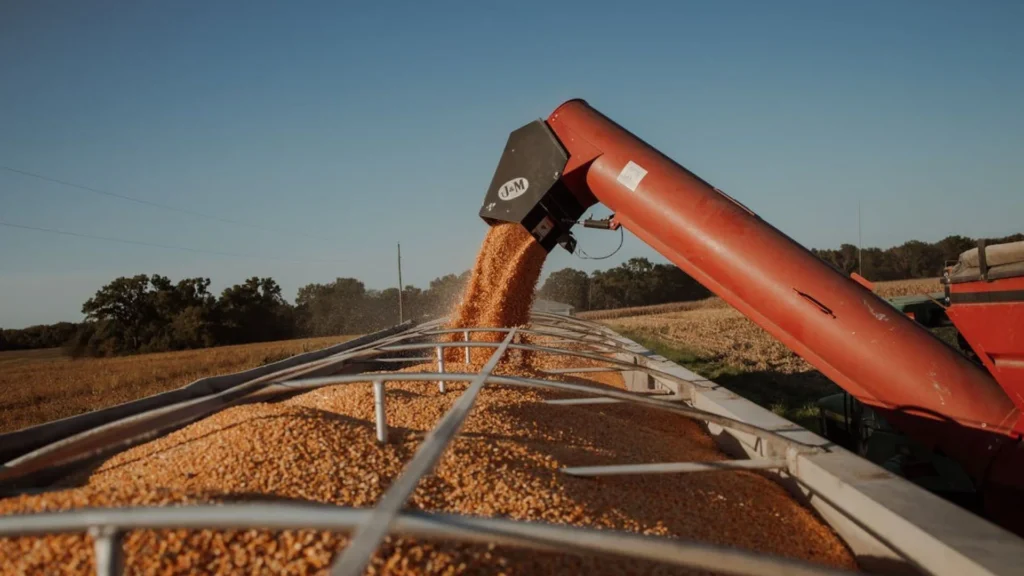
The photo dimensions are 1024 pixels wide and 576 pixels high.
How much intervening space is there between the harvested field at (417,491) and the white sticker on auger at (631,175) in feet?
5.77

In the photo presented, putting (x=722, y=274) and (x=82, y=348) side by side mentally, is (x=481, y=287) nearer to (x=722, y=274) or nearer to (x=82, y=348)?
(x=722, y=274)

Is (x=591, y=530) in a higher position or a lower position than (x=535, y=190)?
lower

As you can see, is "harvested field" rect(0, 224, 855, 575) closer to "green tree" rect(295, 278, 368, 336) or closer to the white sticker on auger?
the white sticker on auger

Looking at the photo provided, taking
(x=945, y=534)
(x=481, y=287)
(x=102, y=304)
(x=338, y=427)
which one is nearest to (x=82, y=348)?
(x=102, y=304)

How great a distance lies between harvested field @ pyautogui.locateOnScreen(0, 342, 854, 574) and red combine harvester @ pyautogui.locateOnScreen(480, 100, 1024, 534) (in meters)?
0.89

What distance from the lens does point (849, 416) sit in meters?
4.79

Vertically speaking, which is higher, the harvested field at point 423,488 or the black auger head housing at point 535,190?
the black auger head housing at point 535,190

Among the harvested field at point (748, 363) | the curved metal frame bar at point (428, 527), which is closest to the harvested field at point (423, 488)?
the curved metal frame bar at point (428, 527)

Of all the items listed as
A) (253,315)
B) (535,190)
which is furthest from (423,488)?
(253,315)

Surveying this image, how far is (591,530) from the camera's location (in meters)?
1.28

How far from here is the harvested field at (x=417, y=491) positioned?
5.81ft

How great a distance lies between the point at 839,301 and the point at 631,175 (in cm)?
165

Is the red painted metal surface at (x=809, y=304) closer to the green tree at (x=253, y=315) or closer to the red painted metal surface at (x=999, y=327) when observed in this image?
the red painted metal surface at (x=999, y=327)

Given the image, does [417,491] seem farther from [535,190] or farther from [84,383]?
[84,383]
